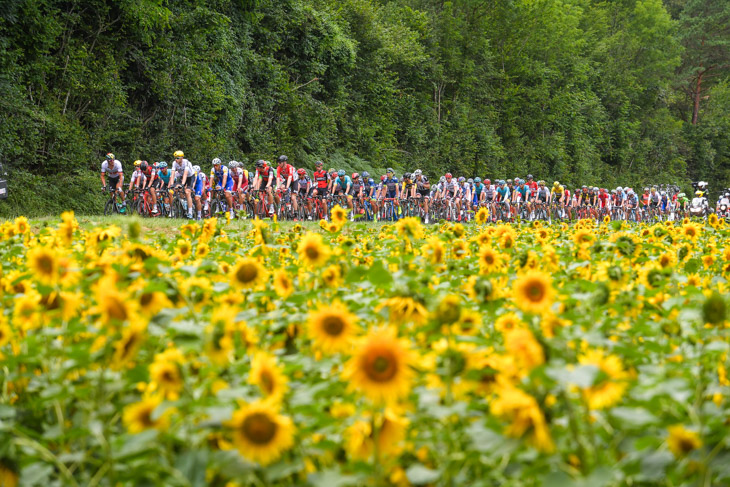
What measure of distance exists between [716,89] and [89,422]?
76797mm

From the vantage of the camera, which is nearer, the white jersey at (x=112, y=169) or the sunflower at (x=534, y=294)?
the sunflower at (x=534, y=294)

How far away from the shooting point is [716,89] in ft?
225

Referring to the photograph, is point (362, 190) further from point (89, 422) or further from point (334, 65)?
point (89, 422)

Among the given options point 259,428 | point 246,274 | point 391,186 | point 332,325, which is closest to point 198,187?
point 391,186

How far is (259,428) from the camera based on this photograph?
1467 mm

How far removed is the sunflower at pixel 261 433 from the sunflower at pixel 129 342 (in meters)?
0.51

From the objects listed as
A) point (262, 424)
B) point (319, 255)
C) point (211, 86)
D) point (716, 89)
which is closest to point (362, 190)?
point (211, 86)

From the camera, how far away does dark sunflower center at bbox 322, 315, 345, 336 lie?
193 cm

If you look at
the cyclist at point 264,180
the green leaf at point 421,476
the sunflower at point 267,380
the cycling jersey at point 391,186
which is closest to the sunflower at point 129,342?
the sunflower at point 267,380

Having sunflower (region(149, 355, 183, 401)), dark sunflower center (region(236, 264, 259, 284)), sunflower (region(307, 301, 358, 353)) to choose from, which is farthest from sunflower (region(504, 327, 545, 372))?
dark sunflower center (region(236, 264, 259, 284))

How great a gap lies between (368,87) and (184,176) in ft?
63.7

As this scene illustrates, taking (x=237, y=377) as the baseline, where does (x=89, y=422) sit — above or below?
below

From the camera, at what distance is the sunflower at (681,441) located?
1515 mm

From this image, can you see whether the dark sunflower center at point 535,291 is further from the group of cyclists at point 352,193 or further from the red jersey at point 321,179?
the red jersey at point 321,179
